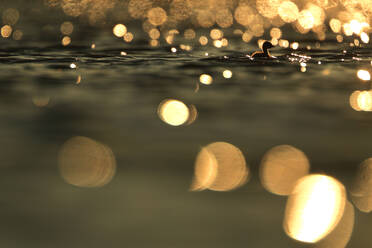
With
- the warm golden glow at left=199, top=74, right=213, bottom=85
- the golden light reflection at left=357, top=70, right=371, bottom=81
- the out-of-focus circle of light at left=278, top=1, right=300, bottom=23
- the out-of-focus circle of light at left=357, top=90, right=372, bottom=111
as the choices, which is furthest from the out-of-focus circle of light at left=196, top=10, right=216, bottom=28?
the out-of-focus circle of light at left=357, top=90, right=372, bottom=111

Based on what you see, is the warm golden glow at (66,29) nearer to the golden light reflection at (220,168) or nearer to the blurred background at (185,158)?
the blurred background at (185,158)

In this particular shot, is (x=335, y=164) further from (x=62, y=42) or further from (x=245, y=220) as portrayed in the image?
(x=62, y=42)

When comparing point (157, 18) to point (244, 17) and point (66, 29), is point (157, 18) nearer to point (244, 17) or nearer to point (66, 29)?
point (244, 17)

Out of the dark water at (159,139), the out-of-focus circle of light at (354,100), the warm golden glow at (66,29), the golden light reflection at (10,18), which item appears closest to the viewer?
the dark water at (159,139)

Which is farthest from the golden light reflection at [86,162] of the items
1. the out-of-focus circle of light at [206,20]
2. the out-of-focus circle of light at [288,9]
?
the out-of-focus circle of light at [288,9]

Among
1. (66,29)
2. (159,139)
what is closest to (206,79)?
(159,139)

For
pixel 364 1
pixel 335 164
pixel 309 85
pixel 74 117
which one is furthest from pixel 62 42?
pixel 364 1

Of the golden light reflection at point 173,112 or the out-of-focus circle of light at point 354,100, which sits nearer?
the golden light reflection at point 173,112
